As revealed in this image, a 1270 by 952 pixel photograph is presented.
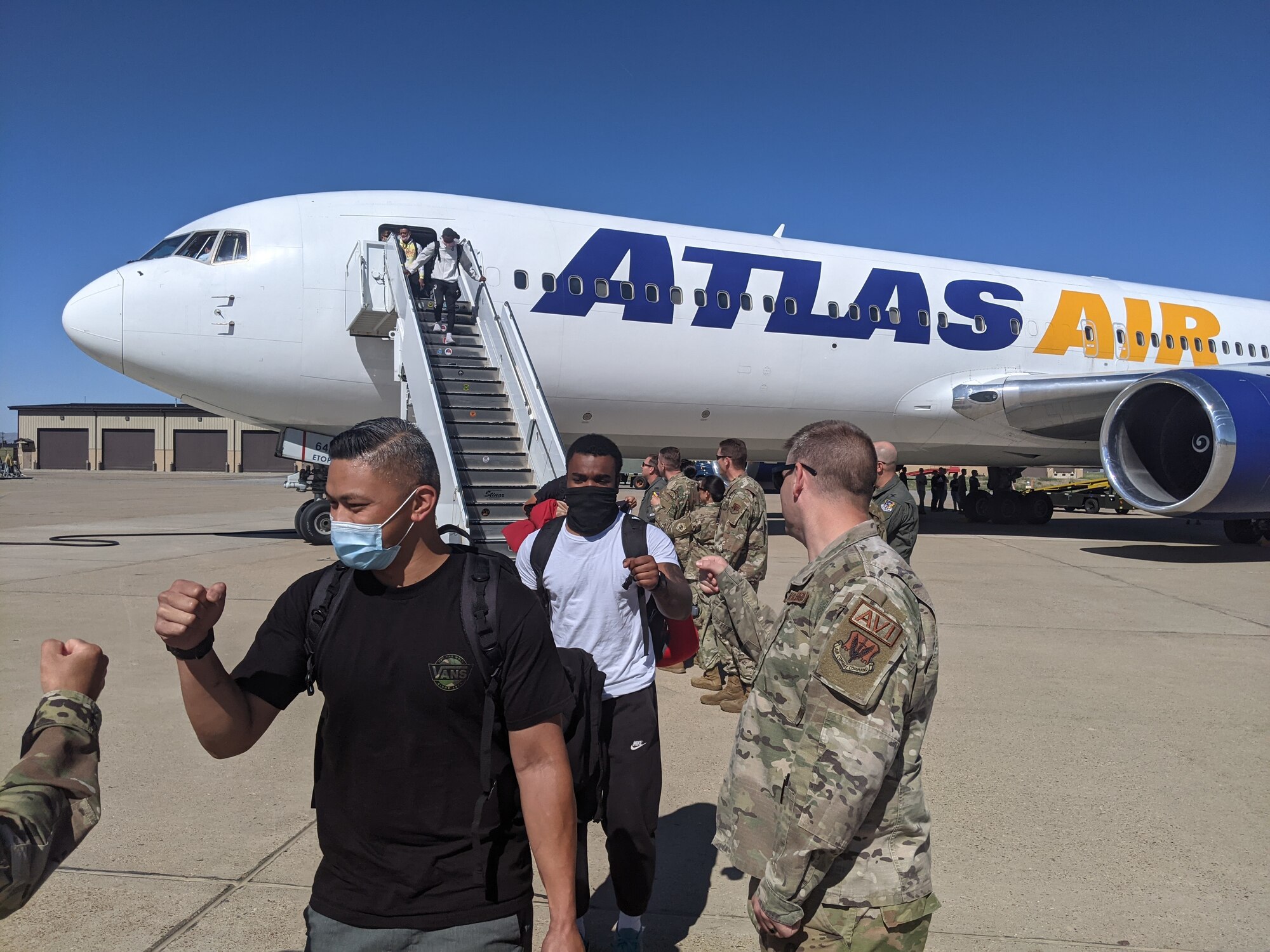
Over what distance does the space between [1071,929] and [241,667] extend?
2.80 metres

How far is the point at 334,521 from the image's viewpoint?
83.1 inches

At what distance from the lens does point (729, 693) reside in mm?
5785

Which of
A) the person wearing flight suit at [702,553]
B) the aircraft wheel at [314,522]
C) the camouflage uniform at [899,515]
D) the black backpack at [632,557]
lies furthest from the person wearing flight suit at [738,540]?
the aircraft wheel at [314,522]

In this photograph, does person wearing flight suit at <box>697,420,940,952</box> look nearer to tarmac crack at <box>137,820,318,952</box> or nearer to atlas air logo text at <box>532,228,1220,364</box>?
tarmac crack at <box>137,820,318,952</box>

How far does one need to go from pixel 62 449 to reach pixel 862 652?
78.2 meters

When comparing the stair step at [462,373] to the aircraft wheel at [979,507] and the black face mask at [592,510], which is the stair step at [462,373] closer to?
the black face mask at [592,510]

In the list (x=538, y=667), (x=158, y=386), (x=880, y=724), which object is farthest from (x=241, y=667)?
(x=158, y=386)

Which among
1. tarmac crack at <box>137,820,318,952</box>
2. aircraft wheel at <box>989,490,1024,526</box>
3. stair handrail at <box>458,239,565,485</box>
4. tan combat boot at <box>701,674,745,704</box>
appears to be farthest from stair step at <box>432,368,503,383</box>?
aircraft wheel at <box>989,490,1024,526</box>

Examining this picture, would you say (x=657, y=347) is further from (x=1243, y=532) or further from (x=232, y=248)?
(x=1243, y=532)

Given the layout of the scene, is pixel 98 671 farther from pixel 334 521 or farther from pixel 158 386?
pixel 158 386

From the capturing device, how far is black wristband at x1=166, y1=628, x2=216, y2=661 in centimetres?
188

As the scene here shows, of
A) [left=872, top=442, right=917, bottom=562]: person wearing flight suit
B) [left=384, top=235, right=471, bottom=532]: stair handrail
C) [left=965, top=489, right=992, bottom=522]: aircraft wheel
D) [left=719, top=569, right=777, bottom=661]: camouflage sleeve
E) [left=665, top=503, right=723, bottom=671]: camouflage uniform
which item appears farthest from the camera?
[left=965, top=489, right=992, bottom=522]: aircraft wheel

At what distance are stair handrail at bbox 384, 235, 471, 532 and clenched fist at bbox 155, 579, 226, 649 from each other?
192 inches

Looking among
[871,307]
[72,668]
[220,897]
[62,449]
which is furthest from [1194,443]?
[62,449]
